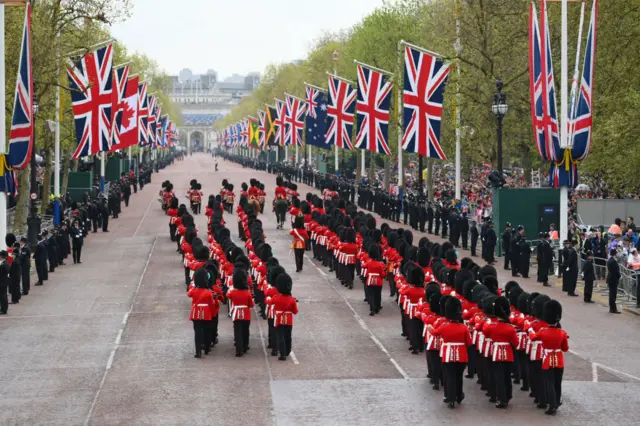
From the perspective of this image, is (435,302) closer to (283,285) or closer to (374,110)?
(283,285)

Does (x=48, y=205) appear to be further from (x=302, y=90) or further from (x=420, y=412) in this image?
(x=302, y=90)

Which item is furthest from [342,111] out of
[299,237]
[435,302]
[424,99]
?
[435,302]

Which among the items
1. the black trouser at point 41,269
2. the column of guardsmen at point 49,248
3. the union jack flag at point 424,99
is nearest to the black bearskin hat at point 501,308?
the column of guardsmen at point 49,248

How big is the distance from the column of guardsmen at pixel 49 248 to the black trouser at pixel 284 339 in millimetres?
7403

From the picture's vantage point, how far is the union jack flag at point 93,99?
36719mm

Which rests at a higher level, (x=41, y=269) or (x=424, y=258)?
(x=424, y=258)

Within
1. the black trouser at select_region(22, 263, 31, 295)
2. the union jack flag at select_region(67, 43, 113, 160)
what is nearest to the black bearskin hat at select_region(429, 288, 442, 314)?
the black trouser at select_region(22, 263, 31, 295)

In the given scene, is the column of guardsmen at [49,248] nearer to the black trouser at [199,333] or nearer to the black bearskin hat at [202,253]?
the black bearskin hat at [202,253]

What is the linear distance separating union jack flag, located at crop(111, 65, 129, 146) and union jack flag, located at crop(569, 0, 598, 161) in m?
17.2

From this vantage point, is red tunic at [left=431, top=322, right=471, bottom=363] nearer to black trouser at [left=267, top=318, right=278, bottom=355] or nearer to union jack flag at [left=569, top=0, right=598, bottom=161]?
black trouser at [left=267, top=318, right=278, bottom=355]

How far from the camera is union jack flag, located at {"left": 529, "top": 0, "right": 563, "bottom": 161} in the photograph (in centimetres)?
2818

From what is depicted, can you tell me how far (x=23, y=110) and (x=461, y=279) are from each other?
14.8 metres

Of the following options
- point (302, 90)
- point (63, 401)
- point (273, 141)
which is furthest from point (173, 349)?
point (302, 90)

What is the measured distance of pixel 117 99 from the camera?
142 ft
